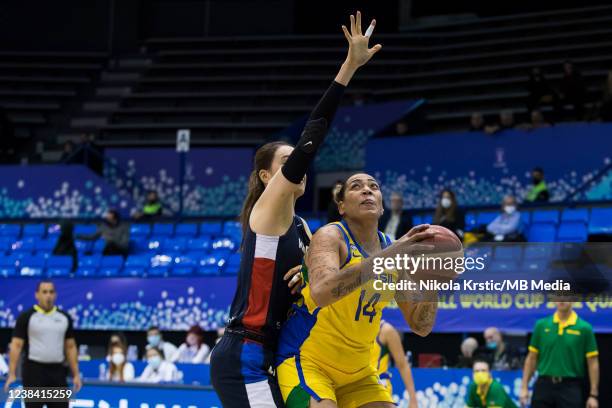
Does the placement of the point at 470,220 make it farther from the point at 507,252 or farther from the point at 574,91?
the point at 507,252

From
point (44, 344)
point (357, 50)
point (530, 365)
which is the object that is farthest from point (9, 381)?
point (357, 50)

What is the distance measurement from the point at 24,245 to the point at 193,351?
5.67m

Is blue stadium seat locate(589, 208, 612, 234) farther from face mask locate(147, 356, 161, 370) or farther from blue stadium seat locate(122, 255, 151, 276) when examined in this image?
blue stadium seat locate(122, 255, 151, 276)

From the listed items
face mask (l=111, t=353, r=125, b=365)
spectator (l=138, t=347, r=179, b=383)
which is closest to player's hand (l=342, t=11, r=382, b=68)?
spectator (l=138, t=347, r=179, b=383)

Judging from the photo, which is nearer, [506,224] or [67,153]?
[506,224]

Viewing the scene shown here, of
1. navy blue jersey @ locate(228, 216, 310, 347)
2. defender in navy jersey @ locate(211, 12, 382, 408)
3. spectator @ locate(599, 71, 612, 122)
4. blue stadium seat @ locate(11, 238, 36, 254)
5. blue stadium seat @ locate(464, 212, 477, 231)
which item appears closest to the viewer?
defender in navy jersey @ locate(211, 12, 382, 408)

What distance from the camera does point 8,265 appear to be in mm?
17078

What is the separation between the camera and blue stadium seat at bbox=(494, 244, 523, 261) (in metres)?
4.77

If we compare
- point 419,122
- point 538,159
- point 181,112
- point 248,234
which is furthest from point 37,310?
point 181,112

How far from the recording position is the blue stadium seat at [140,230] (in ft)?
56.6

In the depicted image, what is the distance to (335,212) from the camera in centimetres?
1230

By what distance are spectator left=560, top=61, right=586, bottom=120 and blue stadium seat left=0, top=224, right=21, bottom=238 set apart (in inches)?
368

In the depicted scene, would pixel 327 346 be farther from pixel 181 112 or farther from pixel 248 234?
pixel 181 112

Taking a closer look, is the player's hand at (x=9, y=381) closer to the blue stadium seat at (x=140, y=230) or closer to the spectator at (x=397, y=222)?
the spectator at (x=397, y=222)
